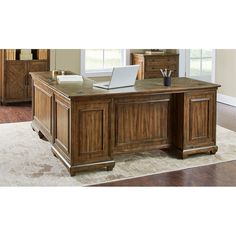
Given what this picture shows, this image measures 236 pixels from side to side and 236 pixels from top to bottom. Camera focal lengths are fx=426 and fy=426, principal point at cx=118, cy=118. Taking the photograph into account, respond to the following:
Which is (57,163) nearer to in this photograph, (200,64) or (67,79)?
(67,79)

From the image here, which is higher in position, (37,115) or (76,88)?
(76,88)

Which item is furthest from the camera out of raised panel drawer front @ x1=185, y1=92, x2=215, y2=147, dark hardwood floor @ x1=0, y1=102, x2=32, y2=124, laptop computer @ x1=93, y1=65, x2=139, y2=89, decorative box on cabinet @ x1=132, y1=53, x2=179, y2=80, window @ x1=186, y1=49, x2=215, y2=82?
window @ x1=186, y1=49, x2=215, y2=82

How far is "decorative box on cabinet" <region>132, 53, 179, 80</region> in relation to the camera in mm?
8023

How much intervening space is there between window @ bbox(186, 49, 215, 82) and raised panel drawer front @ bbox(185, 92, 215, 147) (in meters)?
4.27

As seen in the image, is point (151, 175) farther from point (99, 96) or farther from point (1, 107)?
point (1, 107)

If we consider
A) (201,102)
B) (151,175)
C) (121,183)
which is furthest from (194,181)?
(201,102)

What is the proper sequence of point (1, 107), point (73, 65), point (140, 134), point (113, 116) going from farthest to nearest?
point (73, 65), point (1, 107), point (140, 134), point (113, 116)

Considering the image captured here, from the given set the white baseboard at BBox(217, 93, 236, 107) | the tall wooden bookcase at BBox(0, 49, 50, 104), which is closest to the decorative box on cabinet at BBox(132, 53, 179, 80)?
the white baseboard at BBox(217, 93, 236, 107)

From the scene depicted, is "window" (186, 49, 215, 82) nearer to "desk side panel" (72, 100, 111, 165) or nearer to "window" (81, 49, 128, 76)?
"window" (81, 49, 128, 76)

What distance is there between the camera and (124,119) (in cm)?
418

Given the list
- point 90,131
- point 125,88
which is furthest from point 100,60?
point 90,131

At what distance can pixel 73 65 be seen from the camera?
7832mm

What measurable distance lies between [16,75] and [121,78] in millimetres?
3683

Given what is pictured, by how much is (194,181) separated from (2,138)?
2572mm
